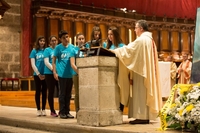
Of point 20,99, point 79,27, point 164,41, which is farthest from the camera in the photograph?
point 164,41

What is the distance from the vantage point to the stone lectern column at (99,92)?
16.3ft

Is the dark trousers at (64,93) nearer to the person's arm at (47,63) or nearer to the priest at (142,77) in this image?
the person's arm at (47,63)

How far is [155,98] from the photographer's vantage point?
16.8ft

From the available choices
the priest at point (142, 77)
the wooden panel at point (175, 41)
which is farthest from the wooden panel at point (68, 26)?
the priest at point (142, 77)

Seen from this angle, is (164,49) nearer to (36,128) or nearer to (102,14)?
(102,14)

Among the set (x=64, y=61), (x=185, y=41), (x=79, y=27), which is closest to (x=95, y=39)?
(x=64, y=61)

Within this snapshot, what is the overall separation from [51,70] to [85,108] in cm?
168

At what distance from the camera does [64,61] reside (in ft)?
20.2

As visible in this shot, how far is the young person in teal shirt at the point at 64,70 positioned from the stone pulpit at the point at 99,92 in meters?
0.88

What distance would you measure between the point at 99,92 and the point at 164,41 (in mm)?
13052

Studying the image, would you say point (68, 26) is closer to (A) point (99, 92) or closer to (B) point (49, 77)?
(B) point (49, 77)

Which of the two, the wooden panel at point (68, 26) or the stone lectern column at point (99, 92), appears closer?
the stone lectern column at point (99, 92)

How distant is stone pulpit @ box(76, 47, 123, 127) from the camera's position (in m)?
4.96

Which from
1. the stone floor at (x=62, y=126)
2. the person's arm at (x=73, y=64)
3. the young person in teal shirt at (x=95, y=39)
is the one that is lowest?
the stone floor at (x=62, y=126)
